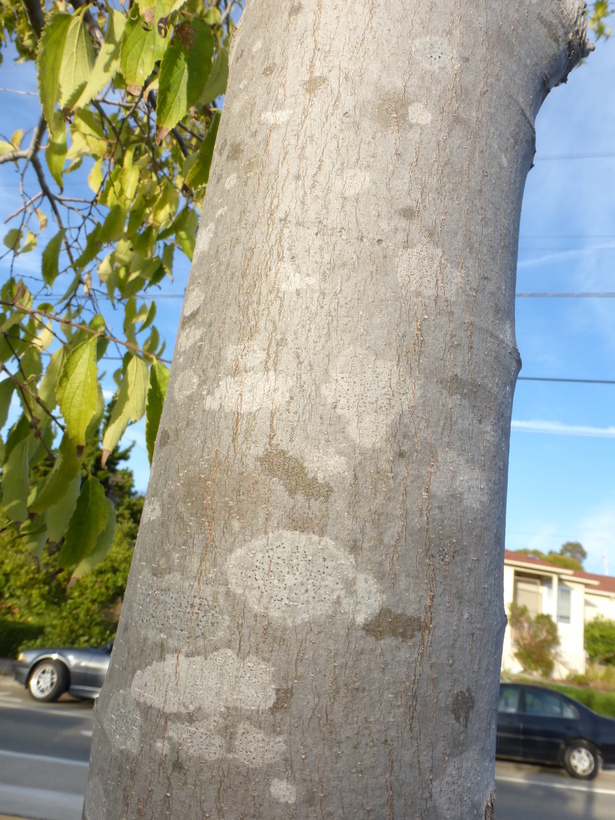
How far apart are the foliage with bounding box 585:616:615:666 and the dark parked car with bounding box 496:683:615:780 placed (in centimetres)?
1896

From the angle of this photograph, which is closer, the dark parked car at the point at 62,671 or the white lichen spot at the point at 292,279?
the white lichen spot at the point at 292,279

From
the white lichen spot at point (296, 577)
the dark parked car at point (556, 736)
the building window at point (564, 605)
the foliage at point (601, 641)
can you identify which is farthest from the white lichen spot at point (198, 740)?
the foliage at point (601, 641)

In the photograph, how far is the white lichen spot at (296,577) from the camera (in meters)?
0.62

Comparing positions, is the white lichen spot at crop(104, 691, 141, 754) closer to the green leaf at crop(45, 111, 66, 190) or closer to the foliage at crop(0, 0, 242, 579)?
the foliage at crop(0, 0, 242, 579)

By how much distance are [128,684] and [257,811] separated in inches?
7.4

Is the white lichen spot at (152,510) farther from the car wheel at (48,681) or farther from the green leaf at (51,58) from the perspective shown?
the car wheel at (48,681)

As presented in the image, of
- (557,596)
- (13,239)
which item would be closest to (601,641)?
(557,596)

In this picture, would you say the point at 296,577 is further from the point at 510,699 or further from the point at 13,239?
the point at 510,699

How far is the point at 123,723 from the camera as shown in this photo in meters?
0.67

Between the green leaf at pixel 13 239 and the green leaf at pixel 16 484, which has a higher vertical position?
the green leaf at pixel 13 239

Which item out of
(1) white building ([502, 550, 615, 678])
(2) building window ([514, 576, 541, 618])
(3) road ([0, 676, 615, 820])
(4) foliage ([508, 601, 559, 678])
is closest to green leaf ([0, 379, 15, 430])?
(3) road ([0, 676, 615, 820])

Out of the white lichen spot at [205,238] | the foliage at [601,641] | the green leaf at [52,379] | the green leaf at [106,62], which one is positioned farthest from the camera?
the foliage at [601,641]

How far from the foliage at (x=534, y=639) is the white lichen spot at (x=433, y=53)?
1007 inches

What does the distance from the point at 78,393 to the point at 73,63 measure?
0.66 meters
